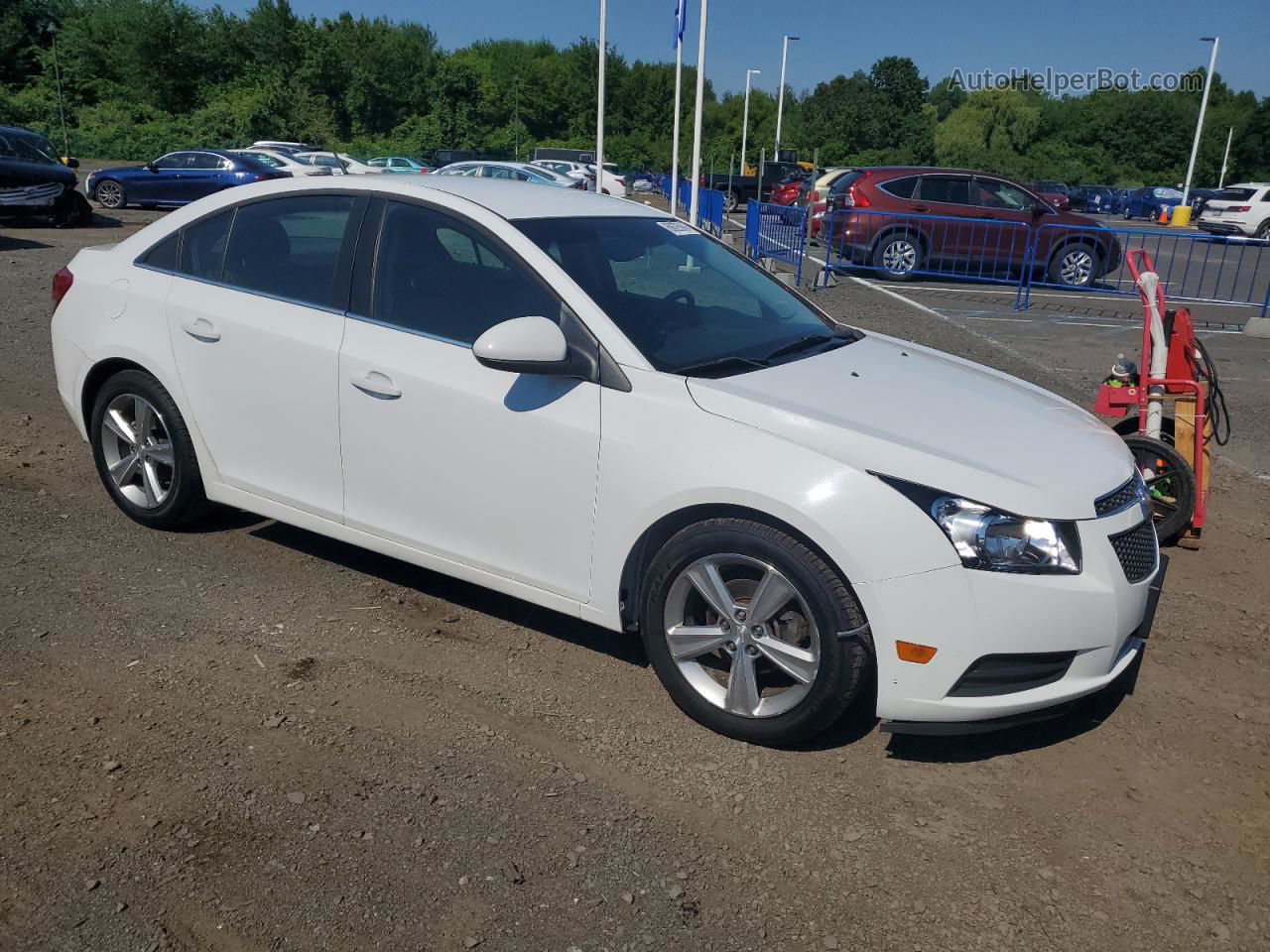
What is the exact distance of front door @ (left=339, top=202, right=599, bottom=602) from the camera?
3578 millimetres

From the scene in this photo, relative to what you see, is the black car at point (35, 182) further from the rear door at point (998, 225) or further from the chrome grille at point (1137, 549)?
the chrome grille at point (1137, 549)

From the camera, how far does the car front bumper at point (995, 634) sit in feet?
9.93

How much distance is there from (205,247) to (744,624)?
9.49ft

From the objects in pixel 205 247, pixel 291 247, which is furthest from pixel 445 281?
pixel 205 247

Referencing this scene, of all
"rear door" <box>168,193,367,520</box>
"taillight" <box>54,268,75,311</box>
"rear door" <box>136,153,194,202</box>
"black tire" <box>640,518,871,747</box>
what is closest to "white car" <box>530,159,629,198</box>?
"rear door" <box>136,153,194,202</box>

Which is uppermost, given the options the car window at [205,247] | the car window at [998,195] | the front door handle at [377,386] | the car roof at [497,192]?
the car roof at [497,192]

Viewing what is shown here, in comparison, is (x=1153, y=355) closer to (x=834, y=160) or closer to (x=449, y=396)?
(x=449, y=396)

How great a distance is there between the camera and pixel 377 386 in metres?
3.90

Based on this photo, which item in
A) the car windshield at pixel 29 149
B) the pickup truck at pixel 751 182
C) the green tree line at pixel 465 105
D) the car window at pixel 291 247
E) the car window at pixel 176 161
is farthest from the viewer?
the green tree line at pixel 465 105

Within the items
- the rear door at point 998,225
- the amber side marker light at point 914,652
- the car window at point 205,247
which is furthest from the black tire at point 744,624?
the rear door at point 998,225

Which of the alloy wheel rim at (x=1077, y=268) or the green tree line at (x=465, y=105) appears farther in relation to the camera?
the green tree line at (x=465, y=105)

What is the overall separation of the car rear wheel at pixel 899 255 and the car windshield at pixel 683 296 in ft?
42.9

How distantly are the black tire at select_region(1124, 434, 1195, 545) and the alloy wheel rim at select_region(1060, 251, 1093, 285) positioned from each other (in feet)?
39.8

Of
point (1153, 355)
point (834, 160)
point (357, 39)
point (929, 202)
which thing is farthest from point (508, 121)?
point (1153, 355)
